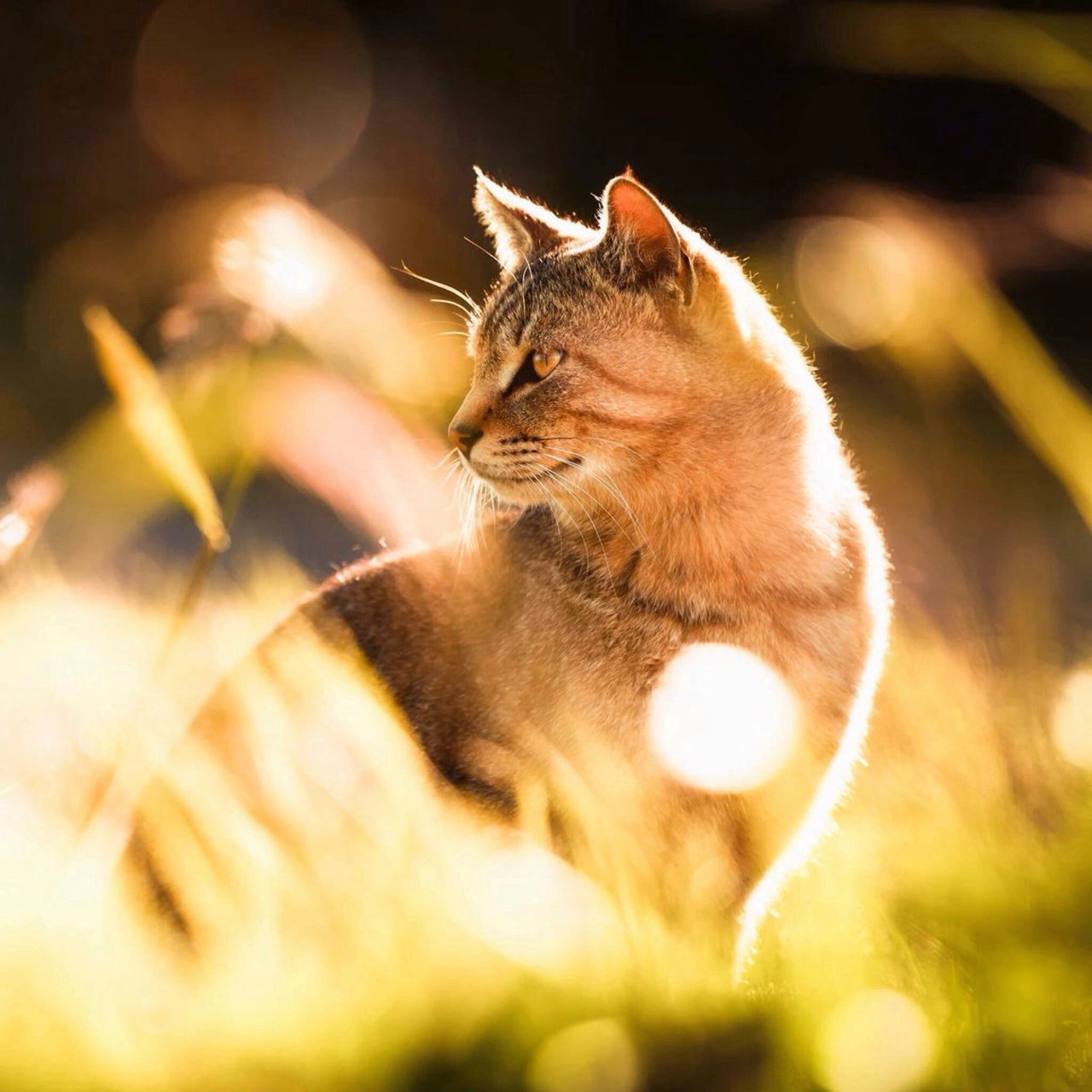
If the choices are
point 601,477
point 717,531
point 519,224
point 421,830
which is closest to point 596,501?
point 601,477

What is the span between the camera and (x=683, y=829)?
4.84 feet

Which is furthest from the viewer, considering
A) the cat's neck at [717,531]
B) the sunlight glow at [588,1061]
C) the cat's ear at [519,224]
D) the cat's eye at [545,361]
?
the cat's ear at [519,224]

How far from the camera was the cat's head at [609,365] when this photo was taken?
66.7 inches

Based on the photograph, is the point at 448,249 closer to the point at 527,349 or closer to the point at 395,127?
the point at 395,127

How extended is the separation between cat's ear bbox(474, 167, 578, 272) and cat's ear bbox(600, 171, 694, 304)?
31 centimetres

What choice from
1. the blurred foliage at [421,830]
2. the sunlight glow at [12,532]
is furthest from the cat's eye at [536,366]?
the sunlight glow at [12,532]

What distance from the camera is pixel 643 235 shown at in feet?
5.71

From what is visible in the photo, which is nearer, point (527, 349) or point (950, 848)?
point (950, 848)

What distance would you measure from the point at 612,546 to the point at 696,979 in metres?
0.90

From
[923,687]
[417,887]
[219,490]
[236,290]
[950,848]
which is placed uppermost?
[236,290]

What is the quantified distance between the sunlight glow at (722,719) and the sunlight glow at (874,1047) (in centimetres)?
64

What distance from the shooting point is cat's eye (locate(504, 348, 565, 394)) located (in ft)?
5.88

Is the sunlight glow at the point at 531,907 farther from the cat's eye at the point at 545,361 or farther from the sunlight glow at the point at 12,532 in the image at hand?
the cat's eye at the point at 545,361

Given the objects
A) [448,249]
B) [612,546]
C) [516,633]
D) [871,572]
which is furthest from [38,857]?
[448,249]
